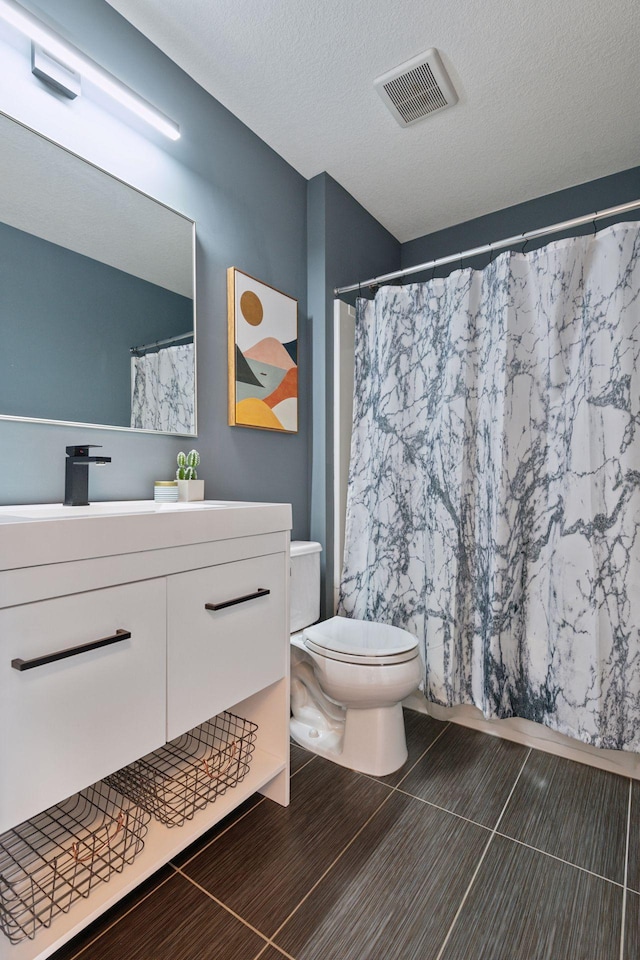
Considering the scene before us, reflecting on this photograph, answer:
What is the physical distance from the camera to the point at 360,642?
189cm

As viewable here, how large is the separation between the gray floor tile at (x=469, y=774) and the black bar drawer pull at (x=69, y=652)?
116 cm

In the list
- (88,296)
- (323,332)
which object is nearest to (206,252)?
(88,296)

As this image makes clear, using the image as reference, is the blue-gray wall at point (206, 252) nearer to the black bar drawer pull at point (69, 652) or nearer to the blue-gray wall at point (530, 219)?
the black bar drawer pull at point (69, 652)

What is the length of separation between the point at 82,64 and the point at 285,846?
226 centimetres

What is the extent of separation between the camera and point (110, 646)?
3.26 feet

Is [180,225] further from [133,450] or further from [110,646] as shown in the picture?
[110,646]

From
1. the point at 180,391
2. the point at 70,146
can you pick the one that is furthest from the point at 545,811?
the point at 70,146

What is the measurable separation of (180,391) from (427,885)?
1.62 meters

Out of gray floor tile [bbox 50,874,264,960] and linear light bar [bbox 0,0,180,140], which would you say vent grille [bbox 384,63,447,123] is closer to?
linear light bar [bbox 0,0,180,140]

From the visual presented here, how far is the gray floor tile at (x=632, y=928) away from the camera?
1.05 m

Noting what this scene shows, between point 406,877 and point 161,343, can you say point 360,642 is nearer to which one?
point 406,877

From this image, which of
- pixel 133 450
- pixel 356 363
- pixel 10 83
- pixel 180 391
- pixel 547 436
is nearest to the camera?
pixel 10 83

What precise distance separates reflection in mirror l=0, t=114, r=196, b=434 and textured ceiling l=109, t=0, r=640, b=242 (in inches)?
23.3

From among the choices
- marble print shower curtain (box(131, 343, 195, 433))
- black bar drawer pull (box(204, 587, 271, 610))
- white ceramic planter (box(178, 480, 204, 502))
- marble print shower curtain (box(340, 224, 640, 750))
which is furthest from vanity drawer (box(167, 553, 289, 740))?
marble print shower curtain (box(340, 224, 640, 750))
